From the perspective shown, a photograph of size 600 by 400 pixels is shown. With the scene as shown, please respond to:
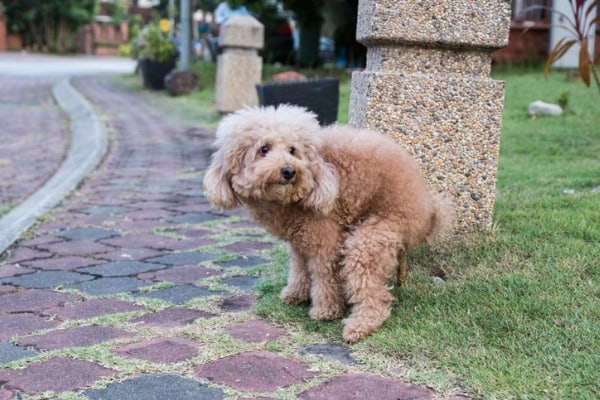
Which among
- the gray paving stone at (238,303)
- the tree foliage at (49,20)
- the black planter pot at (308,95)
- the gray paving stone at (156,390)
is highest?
the tree foliage at (49,20)

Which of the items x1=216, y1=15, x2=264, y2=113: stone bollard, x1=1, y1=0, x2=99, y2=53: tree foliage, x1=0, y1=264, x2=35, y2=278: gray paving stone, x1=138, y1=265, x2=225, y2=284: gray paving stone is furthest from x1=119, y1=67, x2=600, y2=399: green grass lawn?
x1=1, y1=0, x2=99, y2=53: tree foliage

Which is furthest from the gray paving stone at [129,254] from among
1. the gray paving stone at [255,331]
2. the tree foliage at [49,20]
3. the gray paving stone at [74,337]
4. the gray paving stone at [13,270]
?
the tree foliage at [49,20]

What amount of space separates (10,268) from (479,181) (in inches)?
112

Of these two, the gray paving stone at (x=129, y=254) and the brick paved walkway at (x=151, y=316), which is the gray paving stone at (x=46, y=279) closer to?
the brick paved walkway at (x=151, y=316)

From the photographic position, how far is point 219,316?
3.50 meters

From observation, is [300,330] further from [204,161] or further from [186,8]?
[186,8]

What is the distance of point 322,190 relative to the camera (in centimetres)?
309

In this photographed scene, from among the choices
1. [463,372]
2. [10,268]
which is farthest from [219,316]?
[10,268]

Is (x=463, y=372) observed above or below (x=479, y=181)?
below

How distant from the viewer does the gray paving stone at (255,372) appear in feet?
8.91

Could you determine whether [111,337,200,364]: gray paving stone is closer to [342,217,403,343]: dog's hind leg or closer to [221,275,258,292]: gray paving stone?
[342,217,403,343]: dog's hind leg

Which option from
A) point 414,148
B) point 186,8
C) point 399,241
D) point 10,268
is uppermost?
point 186,8

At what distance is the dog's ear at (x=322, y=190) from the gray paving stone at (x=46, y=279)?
1.69m

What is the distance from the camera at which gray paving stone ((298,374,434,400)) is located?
2596mm
